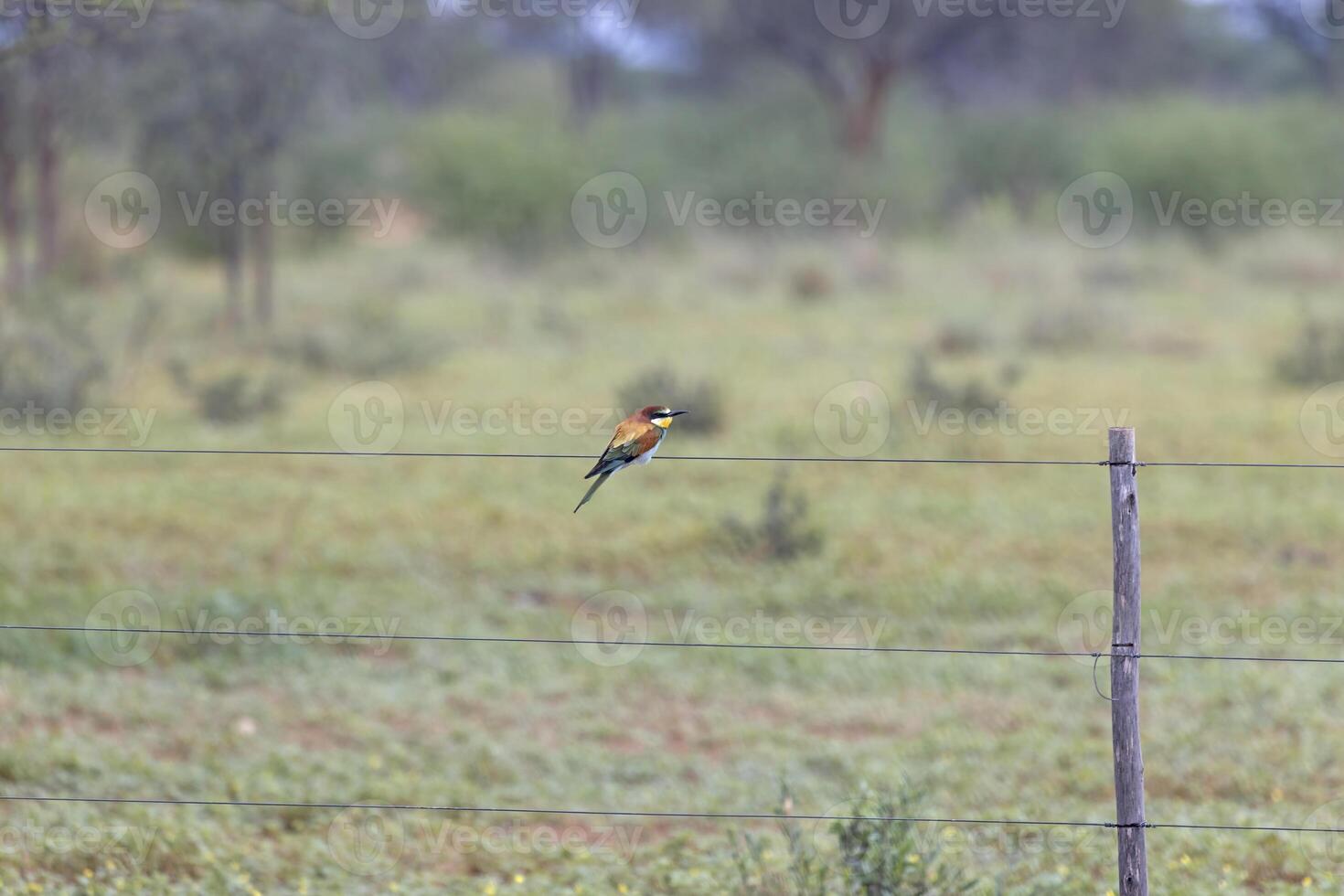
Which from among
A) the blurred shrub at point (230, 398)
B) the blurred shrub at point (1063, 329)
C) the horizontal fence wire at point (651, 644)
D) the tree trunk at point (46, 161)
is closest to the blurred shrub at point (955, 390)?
the blurred shrub at point (1063, 329)

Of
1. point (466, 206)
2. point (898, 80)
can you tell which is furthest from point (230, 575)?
point (898, 80)

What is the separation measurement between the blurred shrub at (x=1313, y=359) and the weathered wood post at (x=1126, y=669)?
32.8 feet

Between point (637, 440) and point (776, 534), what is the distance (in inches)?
180

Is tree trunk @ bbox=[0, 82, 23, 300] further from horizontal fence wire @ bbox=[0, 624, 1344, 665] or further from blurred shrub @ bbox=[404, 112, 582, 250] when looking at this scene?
horizontal fence wire @ bbox=[0, 624, 1344, 665]

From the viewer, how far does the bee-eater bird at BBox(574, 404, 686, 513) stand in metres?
4.12

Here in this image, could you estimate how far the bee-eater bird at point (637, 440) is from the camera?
4.12 metres

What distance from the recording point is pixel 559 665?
292 inches

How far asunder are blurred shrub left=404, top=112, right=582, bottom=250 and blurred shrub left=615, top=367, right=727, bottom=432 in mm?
12466

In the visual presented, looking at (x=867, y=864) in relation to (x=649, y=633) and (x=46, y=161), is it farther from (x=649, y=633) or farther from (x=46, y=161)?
(x=46, y=161)

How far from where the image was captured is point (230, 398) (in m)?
11.6

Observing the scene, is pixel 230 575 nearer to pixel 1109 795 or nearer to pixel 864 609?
pixel 864 609

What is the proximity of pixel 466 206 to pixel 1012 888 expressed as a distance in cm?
2084

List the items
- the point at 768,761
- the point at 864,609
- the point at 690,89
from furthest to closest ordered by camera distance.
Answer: the point at 690,89
the point at 864,609
the point at 768,761

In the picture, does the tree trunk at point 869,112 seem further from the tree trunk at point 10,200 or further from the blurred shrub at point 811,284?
the tree trunk at point 10,200
